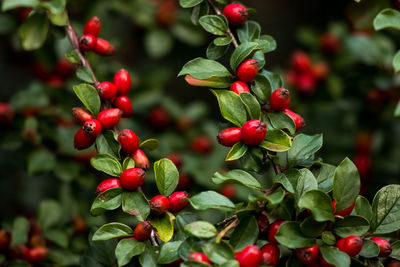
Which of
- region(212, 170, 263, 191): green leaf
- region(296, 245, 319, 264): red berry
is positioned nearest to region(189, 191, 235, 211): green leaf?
region(212, 170, 263, 191): green leaf

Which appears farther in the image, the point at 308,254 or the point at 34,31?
the point at 34,31

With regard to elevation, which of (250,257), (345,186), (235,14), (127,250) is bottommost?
(127,250)

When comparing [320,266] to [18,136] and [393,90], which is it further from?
[393,90]

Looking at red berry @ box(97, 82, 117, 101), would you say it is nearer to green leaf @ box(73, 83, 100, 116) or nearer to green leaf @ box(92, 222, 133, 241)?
green leaf @ box(73, 83, 100, 116)

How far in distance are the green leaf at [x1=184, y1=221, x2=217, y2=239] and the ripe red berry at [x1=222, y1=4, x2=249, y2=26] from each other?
19.1 inches

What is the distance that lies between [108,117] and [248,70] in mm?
302

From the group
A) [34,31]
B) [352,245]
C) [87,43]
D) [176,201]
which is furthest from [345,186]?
[34,31]

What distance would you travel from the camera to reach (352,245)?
0.79 m

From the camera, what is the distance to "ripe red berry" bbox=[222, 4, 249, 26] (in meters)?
1.03

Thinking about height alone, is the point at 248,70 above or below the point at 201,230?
above

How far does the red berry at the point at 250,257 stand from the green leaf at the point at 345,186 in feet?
0.58

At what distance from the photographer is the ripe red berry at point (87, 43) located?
1045 millimetres

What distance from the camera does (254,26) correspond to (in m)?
1.04

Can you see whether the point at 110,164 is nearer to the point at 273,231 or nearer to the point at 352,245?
the point at 273,231
